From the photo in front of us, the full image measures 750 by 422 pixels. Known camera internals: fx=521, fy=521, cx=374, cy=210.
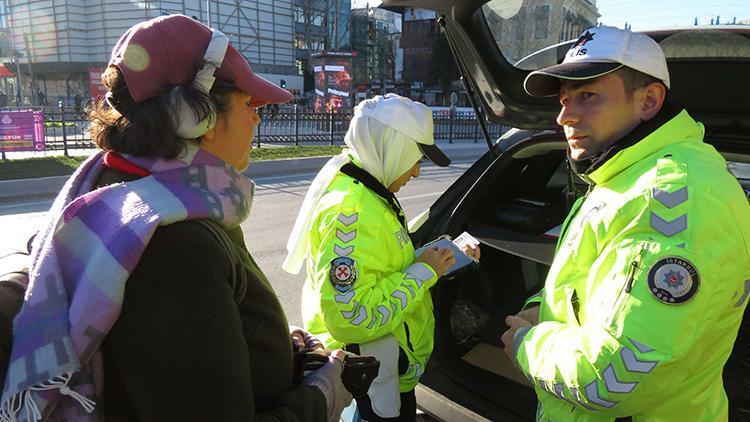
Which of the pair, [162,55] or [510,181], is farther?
[510,181]

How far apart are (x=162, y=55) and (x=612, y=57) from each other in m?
1.17

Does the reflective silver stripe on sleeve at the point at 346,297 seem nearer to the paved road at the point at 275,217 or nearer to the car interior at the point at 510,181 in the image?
the car interior at the point at 510,181

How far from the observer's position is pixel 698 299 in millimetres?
1203

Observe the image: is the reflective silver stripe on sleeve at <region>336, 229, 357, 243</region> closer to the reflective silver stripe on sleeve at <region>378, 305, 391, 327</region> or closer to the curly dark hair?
the reflective silver stripe on sleeve at <region>378, 305, 391, 327</region>

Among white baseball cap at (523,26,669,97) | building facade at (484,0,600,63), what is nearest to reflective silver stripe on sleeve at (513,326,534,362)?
white baseball cap at (523,26,669,97)

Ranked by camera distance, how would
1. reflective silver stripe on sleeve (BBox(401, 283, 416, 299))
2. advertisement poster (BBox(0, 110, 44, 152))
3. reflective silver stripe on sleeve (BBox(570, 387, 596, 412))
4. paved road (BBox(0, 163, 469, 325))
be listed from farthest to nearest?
advertisement poster (BBox(0, 110, 44, 152)), paved road (BBox(0, 163, 469, 325)), reflective silver stripe on sleeve (BBox(401, 283, 416, 299)), reflective silver stripe on sleeve (BBox(570, 387, 596, 412))

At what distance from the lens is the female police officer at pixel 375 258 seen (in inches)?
74.3

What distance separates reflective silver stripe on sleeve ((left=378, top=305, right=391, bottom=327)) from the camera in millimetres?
1902

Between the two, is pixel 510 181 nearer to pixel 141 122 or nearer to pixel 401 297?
pixel 401 297

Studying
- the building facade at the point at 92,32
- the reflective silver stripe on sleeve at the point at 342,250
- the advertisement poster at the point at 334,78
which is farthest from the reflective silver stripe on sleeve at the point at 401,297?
the building facade at the point at 92,32

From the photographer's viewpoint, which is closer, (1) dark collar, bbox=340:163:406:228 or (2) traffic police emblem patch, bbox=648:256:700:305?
(2) traffic police emblem patch, bbox=648:256:700:305

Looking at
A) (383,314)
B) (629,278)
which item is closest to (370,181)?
(383,314)

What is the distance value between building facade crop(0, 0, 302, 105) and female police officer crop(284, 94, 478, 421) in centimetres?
4862

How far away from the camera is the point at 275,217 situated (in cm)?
796
